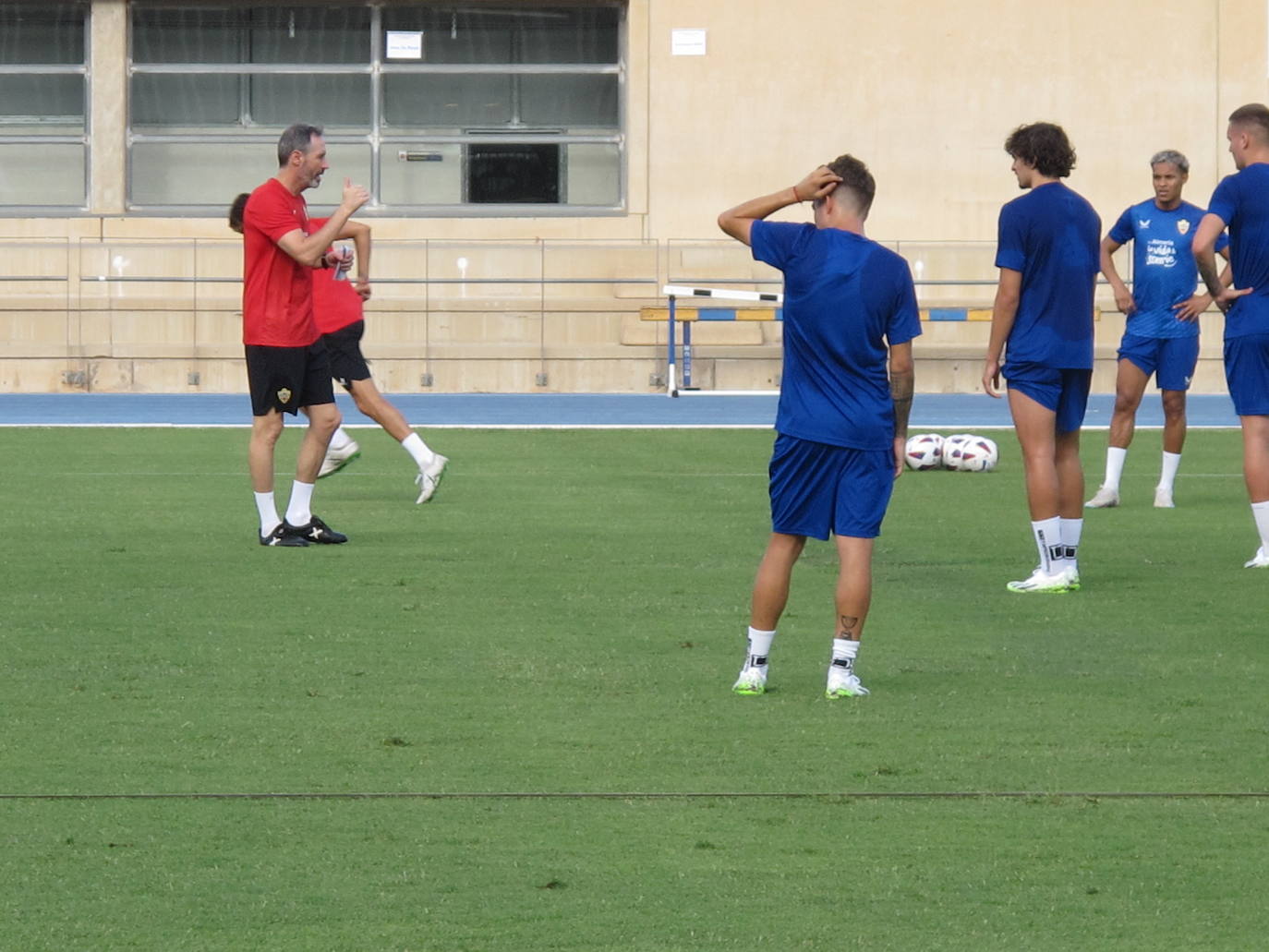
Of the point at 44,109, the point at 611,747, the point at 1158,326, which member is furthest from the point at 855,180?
the point at 44,109

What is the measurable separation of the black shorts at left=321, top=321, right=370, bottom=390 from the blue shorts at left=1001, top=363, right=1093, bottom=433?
4863 mm

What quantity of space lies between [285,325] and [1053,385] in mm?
3720

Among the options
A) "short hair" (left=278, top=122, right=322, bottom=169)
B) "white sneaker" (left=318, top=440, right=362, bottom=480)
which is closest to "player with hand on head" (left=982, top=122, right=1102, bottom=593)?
"short hair" (left=278, top=122, right=322, bottom=169)

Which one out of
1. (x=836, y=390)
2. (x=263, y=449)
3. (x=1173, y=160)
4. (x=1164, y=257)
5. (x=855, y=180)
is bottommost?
(x=263, y=449)

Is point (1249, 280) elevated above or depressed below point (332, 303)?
above

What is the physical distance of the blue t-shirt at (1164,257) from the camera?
12305mm

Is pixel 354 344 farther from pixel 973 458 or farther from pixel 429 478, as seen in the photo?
pixel 973 458

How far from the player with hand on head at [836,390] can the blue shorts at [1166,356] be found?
608cm

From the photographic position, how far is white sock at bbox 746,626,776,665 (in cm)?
677

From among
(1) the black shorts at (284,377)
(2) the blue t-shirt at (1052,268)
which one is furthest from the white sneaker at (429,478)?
(2) the blue t-shirt at (1052,268)

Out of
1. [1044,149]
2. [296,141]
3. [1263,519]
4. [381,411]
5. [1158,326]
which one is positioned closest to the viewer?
[1044,149]

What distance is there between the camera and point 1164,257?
12.4 m

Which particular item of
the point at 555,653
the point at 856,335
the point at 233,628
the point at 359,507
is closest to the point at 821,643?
the point at 555,653

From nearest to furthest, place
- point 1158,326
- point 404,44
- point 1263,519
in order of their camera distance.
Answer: point 1263,519, point 1158,326, point 404,44
